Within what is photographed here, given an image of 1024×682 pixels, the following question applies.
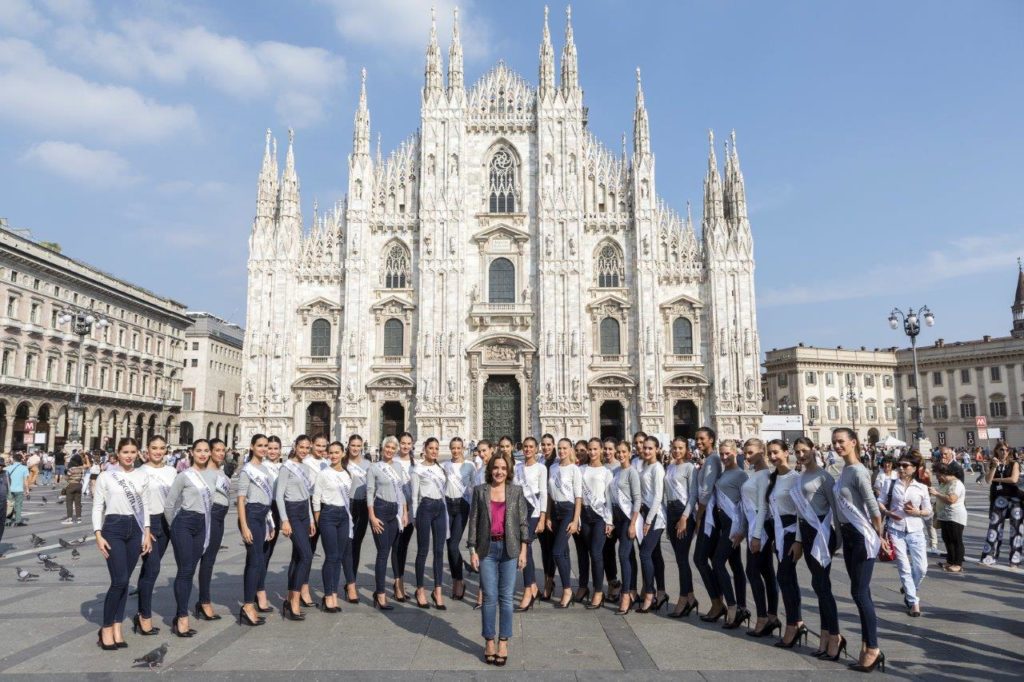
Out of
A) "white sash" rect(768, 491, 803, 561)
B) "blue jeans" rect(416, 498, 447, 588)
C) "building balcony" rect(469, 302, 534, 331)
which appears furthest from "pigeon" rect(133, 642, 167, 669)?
"building balcony" rect(469, 302, 534, 331)

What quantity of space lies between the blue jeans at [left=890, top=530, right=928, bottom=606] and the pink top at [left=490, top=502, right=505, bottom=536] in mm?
4869

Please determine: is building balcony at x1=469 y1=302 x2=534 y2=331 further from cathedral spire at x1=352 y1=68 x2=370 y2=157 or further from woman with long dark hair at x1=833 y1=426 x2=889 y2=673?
woman with long dark hair at x1=833 y1=426 x2=889 y2=673

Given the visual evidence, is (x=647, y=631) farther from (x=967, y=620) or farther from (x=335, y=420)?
(x=335, y=420)

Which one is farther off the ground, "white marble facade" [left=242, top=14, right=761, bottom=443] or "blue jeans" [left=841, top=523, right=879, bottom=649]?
"white marble facade" [left=242, top=14, right=761, bottom=443]

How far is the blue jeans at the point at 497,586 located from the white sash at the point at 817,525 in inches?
104

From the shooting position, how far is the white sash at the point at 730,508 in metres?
7.35

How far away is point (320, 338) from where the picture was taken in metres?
37.0

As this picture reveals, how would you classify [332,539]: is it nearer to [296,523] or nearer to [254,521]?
[296,523]

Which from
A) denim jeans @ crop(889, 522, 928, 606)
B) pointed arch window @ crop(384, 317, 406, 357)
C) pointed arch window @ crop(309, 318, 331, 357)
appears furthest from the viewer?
pointed arch window @ crop(309, 318, 331, 357)

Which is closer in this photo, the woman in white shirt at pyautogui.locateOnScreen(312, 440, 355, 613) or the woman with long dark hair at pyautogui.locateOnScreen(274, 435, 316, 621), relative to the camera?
the woman with long dark hair at pyautogui.locateOnScreen(274, 435, 316, 621)

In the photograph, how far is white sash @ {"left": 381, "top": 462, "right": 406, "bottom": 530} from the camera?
861 centimetres

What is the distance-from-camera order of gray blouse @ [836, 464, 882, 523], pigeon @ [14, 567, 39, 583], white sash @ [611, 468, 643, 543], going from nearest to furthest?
1. gray blouse @ [836, 464, 882, 523]
2. white sash @ [611, 468, 643, 543]
3. pigeon @ [14, 567, 39, 583]

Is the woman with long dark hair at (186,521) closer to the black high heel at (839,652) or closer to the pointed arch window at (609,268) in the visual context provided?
the black high heel at (839,652)

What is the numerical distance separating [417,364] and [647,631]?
28844 mm
